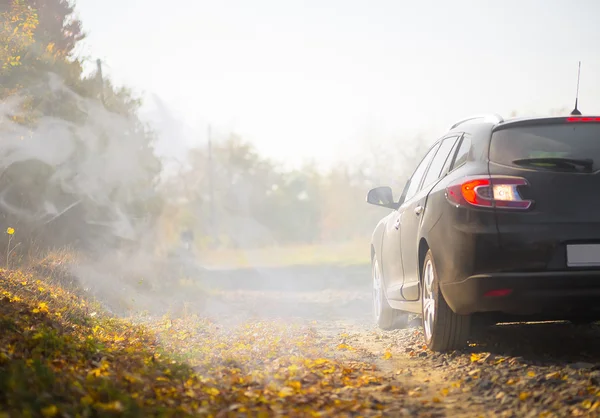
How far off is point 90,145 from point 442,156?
46.4 ft

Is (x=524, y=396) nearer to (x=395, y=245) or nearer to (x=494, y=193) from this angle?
(x=494, y=193)

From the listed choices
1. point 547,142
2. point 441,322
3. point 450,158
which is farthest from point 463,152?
point 441,322

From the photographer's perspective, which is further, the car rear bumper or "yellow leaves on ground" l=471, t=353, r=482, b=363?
"yellow leaves on ground" l=471, t=353, r=482, b=363

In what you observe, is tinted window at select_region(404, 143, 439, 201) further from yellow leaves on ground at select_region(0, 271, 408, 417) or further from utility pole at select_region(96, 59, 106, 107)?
utility pole at select_region(96, 59, 106, 107)

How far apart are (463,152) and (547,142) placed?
750 mm

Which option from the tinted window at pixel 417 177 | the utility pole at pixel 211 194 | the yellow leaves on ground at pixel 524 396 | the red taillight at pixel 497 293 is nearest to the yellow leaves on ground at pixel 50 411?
the yellow leaves on ground at pixel 524 396

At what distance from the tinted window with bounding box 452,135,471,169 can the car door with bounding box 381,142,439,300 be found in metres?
1.27

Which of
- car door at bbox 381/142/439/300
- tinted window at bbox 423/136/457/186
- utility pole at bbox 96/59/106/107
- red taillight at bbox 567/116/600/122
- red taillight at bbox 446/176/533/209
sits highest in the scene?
utility pole at bbox 96/59/106/107

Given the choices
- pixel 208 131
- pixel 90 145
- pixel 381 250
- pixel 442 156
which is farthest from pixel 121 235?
pixel 208 131

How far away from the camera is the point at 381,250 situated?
931cm

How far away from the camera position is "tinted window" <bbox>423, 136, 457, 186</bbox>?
7.09m

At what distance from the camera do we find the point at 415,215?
7121 millimetres

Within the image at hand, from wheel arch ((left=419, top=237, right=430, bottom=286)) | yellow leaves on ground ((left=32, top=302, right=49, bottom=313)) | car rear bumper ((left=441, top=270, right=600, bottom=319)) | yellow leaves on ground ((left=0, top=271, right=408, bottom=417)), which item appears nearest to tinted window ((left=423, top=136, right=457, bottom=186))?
wheel arch ((left=419, top=237, right=430, bottom=286))

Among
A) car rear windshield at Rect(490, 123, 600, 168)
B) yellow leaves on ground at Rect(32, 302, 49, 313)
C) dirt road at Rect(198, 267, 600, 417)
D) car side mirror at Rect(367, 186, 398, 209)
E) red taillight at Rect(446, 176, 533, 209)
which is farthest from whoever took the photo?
car side mirror at Rect(367, 186, 398, 209)
